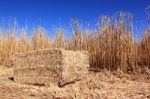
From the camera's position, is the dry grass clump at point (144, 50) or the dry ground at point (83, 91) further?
the dry grass clump at point (144, 50)

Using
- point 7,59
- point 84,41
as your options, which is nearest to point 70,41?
point 84,41

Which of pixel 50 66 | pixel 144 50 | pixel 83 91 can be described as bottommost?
Answer: pixel 83 91

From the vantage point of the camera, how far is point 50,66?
449 centimetres

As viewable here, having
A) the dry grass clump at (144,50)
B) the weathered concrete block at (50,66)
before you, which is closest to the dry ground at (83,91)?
the weathered concrete block at (50,66)

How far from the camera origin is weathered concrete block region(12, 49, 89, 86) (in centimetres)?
440

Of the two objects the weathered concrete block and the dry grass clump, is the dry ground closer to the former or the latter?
the weathered concrete block

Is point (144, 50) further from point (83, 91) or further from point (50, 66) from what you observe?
point (83, 91)

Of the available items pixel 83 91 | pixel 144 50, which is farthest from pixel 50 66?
pixel 144 50

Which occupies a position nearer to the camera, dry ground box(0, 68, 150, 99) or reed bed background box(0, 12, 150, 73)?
dry ground box(0, 68, 150, 99)

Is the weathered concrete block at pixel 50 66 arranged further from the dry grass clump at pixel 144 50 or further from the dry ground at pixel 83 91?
the dry grass clump at pixel 144 50

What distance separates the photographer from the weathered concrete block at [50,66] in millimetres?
4402

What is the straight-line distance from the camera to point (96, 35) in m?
6.41

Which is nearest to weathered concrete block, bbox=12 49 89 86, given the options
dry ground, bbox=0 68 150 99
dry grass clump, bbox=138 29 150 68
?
dry ground, bbox=0 68 150 99

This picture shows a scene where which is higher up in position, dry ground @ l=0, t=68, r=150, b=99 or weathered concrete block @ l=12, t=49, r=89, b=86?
weathered concrete block @ l=12, t=49, r=89, b=86
